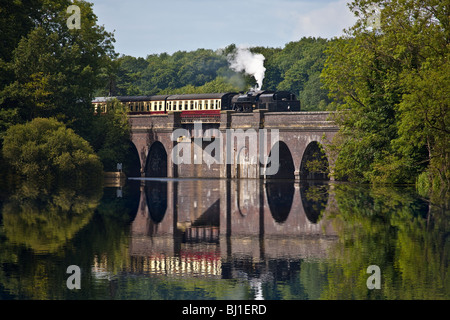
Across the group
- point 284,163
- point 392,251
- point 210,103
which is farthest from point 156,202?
point 210,103

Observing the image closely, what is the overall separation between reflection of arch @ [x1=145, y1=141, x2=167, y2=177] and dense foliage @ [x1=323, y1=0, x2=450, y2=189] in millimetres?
37614

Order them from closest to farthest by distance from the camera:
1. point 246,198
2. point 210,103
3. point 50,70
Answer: point 246,198
point 50,70
point 210,103

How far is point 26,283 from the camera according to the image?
21.7 metres

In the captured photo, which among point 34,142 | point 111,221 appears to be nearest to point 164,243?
point 111,221

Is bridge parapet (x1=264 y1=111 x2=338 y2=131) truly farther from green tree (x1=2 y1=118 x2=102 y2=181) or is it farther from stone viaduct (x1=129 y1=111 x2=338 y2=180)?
green tree (x1=2 y1=118 x2=102 y2=181)

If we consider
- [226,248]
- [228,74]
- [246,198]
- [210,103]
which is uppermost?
[228,74]

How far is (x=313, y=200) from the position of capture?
164 ft

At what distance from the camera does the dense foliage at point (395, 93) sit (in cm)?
4716

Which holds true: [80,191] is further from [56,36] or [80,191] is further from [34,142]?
[56,36]

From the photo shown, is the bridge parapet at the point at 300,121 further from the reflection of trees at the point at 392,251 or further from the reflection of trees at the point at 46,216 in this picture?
the reflection of trees at the point at 392,251

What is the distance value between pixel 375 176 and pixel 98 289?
3672 cm

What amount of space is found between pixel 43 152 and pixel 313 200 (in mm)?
27380

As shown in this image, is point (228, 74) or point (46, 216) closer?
point (46, 216)

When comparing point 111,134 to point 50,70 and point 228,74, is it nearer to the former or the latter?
point 50,70
